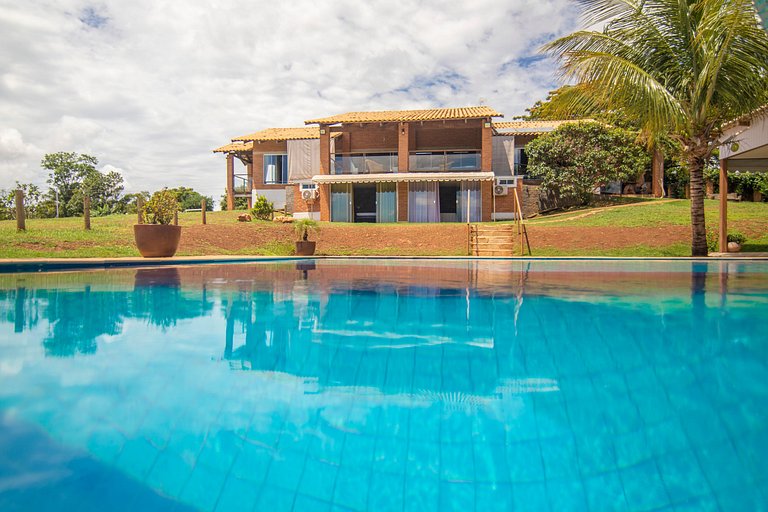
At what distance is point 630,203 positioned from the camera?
2448 centimetres

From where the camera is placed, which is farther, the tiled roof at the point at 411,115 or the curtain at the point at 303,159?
the curtain at the point at 303,159

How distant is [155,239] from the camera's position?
39.8ft

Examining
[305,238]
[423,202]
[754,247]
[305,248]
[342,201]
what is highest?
[342,201]

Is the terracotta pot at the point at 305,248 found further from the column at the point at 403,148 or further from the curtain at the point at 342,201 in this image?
the column at the point at 403,148

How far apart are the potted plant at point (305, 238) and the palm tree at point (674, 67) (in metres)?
9.06

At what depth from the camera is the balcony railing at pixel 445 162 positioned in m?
25.8

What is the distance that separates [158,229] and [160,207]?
1046mm

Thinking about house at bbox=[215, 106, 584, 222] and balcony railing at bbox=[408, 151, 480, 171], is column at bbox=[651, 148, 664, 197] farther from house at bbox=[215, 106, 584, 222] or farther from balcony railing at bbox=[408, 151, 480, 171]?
balcony railing at bbox=[408, 151, 480, 171]

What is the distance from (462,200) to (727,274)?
16980 mm

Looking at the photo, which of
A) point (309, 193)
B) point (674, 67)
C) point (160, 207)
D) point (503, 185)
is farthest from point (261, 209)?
point (674, 67)

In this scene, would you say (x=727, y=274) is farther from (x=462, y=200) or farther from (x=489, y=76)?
(x=489, y=76)

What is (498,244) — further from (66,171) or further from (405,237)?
(66,171)

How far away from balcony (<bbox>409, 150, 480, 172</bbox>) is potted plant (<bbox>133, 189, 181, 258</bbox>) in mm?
15684

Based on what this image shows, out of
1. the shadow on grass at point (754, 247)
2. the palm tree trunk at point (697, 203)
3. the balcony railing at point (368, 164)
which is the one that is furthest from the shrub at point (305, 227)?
the shadow on grass at point (754, 247)
